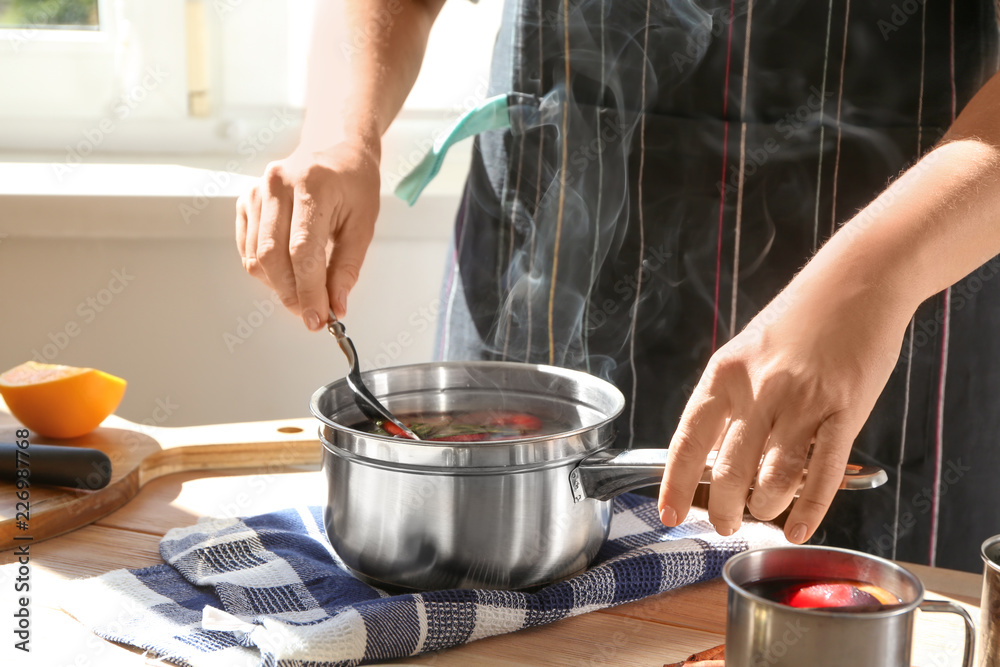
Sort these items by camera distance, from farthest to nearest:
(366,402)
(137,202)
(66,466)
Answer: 1. (137,202)
2. (66,466)
3. (366,402)

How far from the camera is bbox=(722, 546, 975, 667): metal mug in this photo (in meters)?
0.55

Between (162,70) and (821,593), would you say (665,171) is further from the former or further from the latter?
(162,70)

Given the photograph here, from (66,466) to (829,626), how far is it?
833mm

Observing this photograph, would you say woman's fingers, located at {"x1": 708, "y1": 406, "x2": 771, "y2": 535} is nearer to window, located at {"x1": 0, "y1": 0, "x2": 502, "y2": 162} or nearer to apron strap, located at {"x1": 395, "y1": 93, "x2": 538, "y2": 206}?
apron strap, located at {"x1": 395, "y1": 93, "x2": 538, "y2": 206}

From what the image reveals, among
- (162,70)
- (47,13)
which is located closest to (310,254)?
(162,70)

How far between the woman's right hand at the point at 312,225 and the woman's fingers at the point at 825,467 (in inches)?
20.7

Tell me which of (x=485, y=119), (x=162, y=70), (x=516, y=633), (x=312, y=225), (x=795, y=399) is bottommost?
(x=516, y=633)

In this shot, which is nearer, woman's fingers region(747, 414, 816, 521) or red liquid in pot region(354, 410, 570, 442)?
woman's fingers region(747, 414, 816, 521)

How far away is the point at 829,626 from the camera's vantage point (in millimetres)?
551

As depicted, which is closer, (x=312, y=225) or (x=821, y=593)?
(x=821, y=593)

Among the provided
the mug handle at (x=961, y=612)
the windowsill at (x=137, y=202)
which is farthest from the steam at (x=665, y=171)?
the windowsill at (x=137, y=202)

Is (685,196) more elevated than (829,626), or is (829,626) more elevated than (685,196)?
(685,196)

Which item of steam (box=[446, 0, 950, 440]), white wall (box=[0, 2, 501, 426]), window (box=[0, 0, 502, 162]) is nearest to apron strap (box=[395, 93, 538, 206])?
steam (box=[446, 0, 950, 440])

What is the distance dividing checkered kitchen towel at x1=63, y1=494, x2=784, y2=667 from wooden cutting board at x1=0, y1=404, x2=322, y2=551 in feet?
0.46
